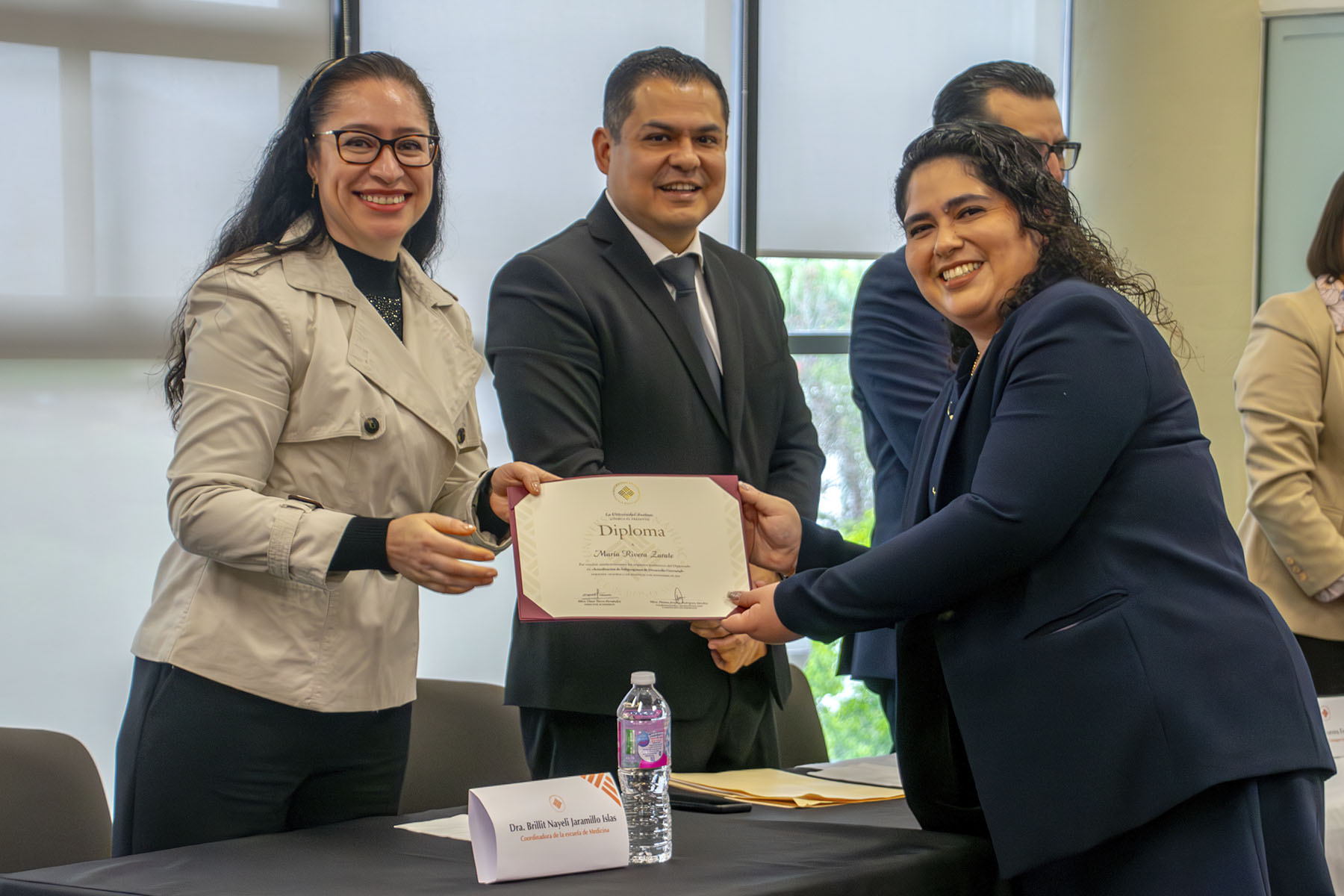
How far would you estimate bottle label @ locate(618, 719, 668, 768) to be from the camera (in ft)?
5.99

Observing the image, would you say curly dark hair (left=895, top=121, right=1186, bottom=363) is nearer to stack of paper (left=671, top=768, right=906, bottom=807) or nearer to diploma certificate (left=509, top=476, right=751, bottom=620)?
diploma certificate (left=509, top=476, right=751, bottom=620)

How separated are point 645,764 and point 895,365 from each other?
126 cm

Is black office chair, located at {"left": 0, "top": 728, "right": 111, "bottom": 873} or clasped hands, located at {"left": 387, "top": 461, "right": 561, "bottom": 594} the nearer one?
clasped hands, located at {"left": 387, "top": 461, "right": 561, "bottom": 594}

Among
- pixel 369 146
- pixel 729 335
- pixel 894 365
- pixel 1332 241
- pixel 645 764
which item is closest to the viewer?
pixel 645 764

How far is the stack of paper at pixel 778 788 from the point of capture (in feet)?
6.72

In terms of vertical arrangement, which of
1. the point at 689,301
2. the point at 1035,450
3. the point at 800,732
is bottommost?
the point at 800,732

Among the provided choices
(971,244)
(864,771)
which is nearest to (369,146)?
(971,244)

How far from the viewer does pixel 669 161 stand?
2.50 metres

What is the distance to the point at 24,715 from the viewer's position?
344 centimetres

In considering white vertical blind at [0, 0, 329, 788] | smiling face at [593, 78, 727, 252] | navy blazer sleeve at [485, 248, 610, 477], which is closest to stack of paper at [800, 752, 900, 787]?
navy blazer sleeve at [485, 248, 610, 477]

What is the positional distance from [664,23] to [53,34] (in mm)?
1939

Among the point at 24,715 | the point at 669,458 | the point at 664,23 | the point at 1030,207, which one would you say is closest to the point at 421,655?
the point at 24,715

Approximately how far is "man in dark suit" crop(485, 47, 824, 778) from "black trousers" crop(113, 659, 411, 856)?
0.40 meters

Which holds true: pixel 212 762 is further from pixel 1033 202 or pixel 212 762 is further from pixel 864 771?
pixel 1033 202
